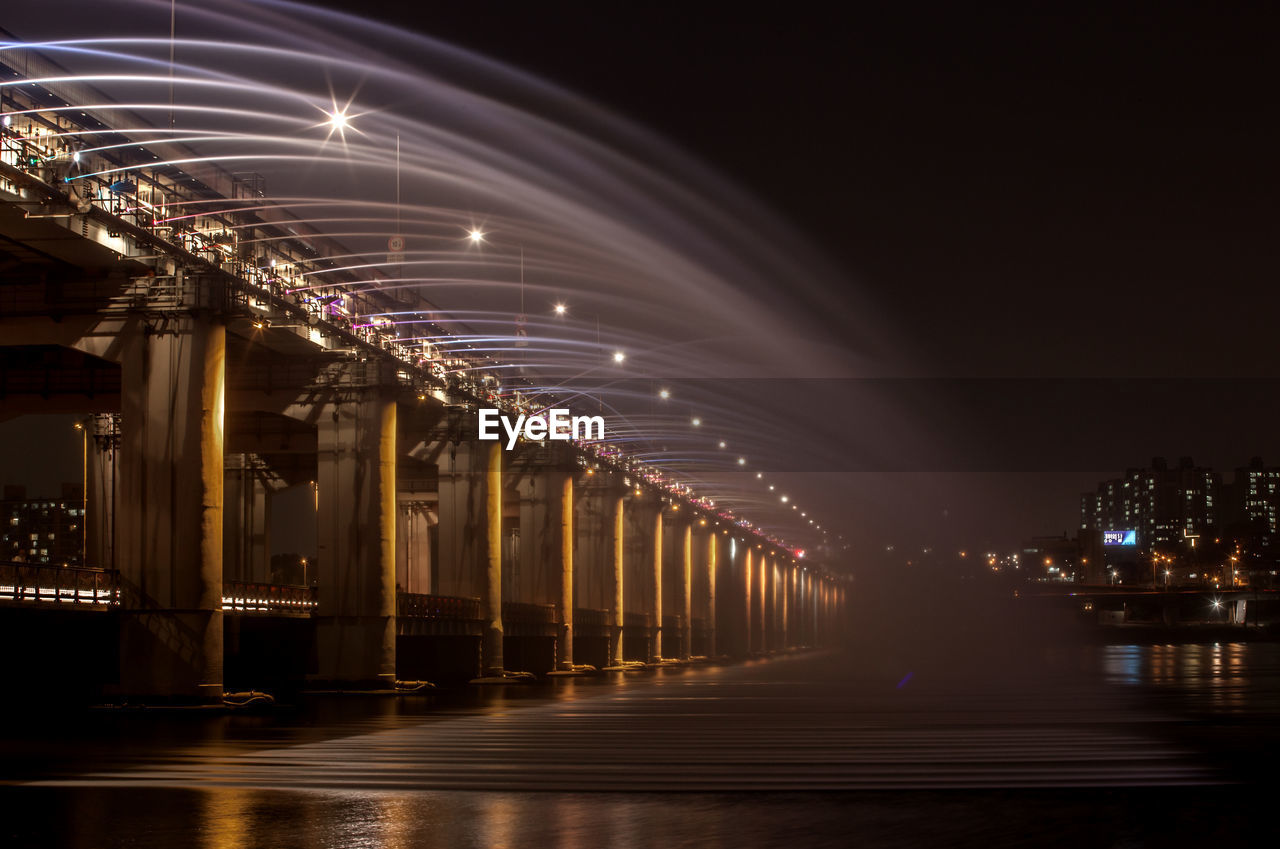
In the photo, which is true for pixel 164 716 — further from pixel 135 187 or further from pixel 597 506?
pixel 597 506

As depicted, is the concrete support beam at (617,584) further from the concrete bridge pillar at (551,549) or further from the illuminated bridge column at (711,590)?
the illuminated bridge column at (711,590)

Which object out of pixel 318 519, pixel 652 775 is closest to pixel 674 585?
pixel 318 519

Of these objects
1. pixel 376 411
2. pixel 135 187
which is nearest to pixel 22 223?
pixel 135 187

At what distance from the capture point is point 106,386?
63969 millimetres

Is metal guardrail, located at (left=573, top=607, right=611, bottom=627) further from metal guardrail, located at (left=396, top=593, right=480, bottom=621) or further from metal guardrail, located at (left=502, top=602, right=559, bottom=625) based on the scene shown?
metal guardrail, located at (left=396, top=593, right=480, bottom=621)

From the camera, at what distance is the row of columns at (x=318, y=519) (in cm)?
4472

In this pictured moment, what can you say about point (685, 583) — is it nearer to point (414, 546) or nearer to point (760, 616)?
point (414, 546)

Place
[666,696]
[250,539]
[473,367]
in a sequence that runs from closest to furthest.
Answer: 1. [666,696]
2. [473,367]
3. [250,539]

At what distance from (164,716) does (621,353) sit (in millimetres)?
40416

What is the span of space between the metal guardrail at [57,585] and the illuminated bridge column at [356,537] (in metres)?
15.6

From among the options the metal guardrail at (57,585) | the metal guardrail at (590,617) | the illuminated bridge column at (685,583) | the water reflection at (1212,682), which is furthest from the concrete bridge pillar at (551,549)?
the metal guardrail at (57,585)

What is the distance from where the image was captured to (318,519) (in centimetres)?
6088

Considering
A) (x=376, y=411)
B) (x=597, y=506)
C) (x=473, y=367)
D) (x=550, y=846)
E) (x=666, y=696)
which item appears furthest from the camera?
(x=597, y=506)

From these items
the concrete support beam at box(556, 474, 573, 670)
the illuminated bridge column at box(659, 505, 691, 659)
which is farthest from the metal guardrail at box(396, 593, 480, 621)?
the illuminated bridge column at box(659, 505, 691, 659)
